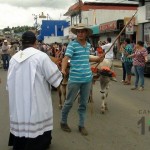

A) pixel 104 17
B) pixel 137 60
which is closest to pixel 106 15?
pixel 104 17

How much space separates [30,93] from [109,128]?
2.67 m

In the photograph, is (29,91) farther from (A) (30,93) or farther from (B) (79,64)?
(B) (79,64)

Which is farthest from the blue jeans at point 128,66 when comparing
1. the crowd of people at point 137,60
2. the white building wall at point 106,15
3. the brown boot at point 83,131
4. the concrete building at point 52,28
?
the concrete building at point 52,28

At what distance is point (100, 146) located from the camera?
21.1 feet

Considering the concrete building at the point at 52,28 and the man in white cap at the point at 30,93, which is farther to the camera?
the concrete building at the point at 52,28

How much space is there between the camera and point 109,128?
7695 millimetres

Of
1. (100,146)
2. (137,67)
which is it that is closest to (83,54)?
(100,146)

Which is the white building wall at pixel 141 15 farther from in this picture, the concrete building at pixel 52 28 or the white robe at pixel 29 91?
the concrete building at pixel 52 28

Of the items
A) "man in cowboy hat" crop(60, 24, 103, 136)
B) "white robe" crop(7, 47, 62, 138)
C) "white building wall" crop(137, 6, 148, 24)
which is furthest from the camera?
"white building wall" crop(137, 6, 148, 24)

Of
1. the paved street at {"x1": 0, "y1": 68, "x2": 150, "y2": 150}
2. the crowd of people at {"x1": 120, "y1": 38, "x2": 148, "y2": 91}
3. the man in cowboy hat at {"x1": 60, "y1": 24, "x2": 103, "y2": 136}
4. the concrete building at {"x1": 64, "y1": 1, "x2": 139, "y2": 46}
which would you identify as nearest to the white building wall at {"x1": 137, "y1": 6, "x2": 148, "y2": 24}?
the concrete building at {"x1": 64, "y1": 1, "x2": 139, "y2": 46}

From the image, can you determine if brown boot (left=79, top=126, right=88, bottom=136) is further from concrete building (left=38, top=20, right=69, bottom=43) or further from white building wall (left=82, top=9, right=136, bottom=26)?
concrete building (left=38, top=20, right=69, bottom=43)

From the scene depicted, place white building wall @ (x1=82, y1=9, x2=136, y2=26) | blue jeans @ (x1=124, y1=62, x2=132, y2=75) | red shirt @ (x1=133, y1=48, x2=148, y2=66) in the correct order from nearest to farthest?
red shirt @ (x1=133, y1=48, x2=148, y2=66)
blue jeans @ (x1=124, y1=62, x2=132, y2=75)
white building wall @ (x1=82, y1=9, x2=136, y2=26)

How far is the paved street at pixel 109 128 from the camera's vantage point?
21.4 feet

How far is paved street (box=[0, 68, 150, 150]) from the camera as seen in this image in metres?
6.54
